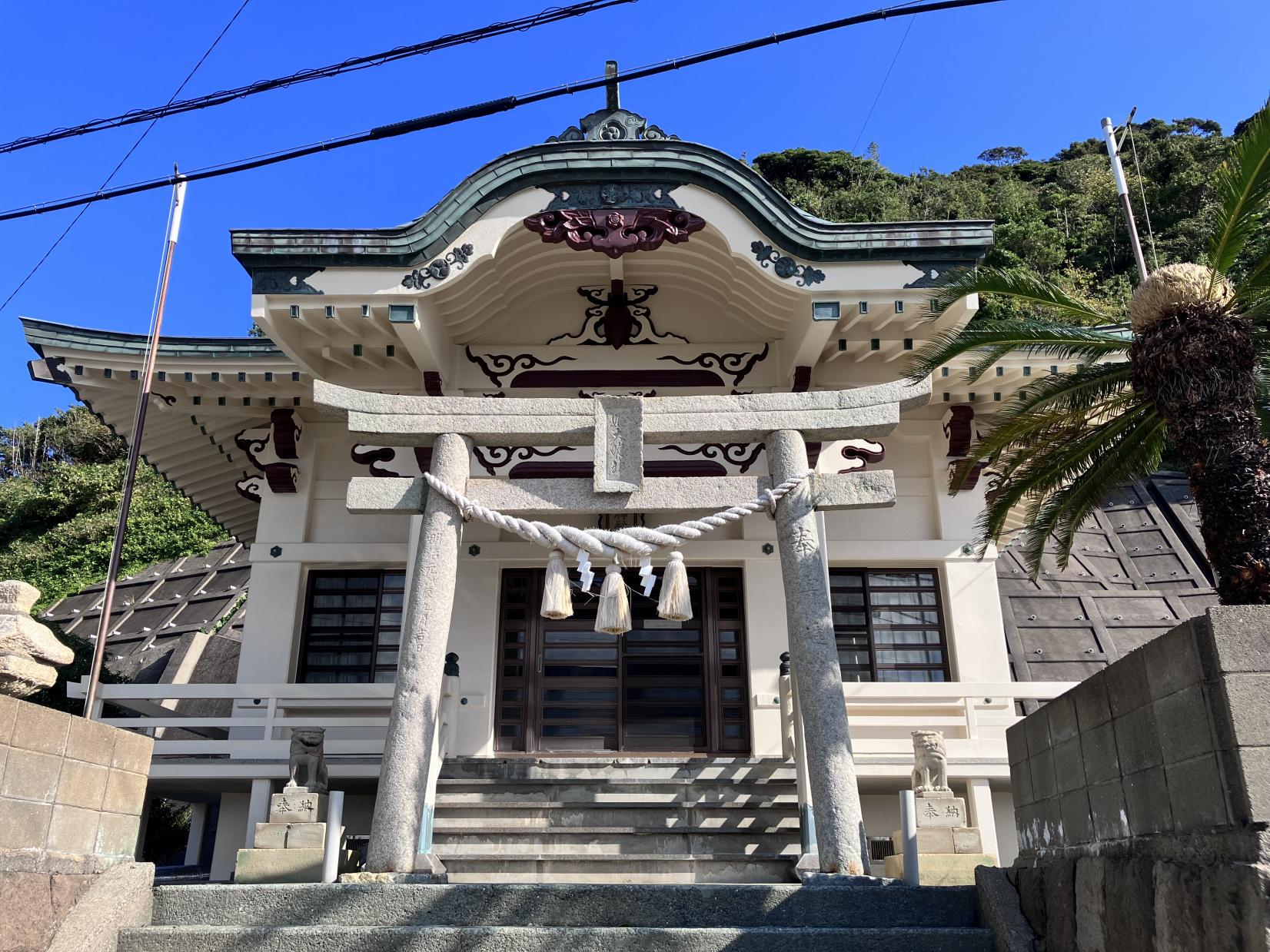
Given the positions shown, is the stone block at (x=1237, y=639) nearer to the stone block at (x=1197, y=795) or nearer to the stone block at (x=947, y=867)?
the stone block at (x=1197, y=795)

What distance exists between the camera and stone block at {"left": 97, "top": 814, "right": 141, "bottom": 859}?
520 centimetres

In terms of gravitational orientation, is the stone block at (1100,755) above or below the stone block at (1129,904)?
above

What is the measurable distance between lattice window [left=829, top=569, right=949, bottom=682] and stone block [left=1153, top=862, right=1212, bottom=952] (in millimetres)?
6898

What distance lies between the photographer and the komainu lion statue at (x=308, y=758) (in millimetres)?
7793

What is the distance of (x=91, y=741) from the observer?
203 inches

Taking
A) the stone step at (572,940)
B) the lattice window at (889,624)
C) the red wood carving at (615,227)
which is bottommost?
the stone step at (572,940)

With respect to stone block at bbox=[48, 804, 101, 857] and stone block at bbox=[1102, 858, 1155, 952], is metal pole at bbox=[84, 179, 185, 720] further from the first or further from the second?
stone block at bbox=[1102, 858, 1155, 952]

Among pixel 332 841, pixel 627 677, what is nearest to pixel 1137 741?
pixel 332 841

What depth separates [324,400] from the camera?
7129 mm

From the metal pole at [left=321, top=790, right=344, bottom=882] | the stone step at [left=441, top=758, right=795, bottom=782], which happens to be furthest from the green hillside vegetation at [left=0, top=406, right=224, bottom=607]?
the metal pole at [left=321, top=790, right=344, bottom=882]

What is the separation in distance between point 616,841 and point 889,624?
161 inches

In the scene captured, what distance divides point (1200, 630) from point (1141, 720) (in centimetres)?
59

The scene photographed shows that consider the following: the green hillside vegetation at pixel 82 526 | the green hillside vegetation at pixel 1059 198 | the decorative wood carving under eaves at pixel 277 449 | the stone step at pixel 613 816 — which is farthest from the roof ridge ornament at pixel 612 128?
the green hillside vegetation at pixel 82 526

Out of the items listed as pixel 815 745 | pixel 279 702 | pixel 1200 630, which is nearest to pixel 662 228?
pixel 815 745
